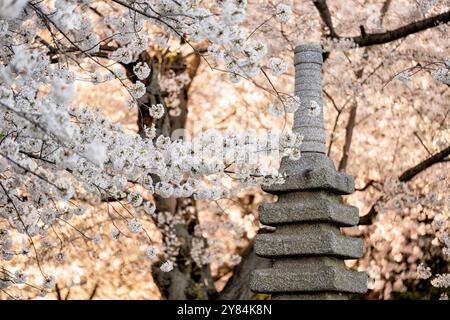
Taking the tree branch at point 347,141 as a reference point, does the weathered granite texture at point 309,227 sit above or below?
below

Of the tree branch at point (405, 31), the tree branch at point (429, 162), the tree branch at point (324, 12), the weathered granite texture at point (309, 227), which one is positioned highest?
the tree branch at point (324, 12)

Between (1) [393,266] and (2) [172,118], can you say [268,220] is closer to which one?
(2) [172,118]

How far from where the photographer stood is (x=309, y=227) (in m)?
6.85

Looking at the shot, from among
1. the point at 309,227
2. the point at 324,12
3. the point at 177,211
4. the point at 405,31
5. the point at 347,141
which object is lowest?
the point at 309,227

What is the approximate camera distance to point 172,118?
12.1 m

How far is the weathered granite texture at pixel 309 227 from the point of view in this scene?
21.8ft

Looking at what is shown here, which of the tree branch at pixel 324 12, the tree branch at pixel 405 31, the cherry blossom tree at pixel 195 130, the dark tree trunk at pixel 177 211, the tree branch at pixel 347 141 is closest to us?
the cherry blossom tree at pixel 195 130

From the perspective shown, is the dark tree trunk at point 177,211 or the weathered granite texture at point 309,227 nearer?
the weathered granite texture at point 309,227

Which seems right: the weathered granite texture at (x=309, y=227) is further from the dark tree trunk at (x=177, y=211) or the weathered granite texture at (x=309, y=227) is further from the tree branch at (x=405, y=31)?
the dark tree trunk at (x=177, y=211)

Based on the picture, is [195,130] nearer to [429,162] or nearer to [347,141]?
[347,141]

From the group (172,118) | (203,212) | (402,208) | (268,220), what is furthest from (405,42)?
(268,220)

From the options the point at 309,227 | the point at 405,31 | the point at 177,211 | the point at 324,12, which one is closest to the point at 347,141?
the point at 324,12

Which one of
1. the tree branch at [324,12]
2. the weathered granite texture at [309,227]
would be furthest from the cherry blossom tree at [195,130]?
the weathered granite texture at [309,227]

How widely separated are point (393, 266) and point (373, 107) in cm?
336
